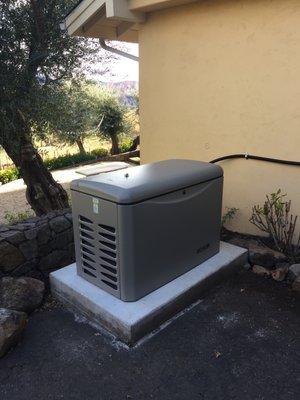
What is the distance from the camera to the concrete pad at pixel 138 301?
110 inches

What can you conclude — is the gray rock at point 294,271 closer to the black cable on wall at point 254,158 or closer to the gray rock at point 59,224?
the black cable on wall at point 254,158

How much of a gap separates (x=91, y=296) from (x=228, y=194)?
7.25ft

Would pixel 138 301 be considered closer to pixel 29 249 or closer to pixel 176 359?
pixel 176 359

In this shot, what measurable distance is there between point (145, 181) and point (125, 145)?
14.5m

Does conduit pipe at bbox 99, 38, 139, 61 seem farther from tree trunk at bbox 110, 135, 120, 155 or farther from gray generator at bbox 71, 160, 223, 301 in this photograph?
tree trunk at bbox 110, 135, 120, 155

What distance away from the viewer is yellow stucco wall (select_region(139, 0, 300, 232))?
12.0 ft

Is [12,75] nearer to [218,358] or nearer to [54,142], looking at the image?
[54,142]

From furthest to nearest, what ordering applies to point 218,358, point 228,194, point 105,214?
1. point 228,194
2. point 105,214
3. point 218,358

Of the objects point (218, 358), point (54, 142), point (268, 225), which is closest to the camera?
point (218, 358)

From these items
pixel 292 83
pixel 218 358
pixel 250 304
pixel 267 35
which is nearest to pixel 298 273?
pixel 250 304

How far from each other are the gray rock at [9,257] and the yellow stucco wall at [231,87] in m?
2.50

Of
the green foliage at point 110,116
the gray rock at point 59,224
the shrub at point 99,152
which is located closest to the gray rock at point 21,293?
the gray rock at point 59,224

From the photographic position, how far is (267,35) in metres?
3.68

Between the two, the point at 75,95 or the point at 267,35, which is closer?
the point at 267,35
